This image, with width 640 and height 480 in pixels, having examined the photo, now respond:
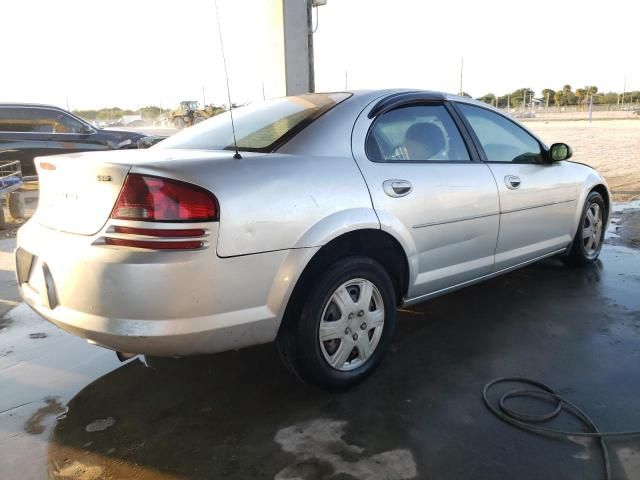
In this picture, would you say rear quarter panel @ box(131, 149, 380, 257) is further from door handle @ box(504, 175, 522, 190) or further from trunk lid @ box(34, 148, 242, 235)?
door handle @ box(504, 175, 522, 190)

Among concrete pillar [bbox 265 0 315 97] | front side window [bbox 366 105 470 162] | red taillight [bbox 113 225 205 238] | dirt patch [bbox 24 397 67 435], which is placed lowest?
dirt patch [bbox 24 397 67 435]

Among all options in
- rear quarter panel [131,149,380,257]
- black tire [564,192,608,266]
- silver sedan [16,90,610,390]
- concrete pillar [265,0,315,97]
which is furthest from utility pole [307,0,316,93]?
rear quarter panel [131,149,380,257]

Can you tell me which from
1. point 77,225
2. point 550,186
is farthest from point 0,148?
point 550,186

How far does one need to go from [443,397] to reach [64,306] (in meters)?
1.83

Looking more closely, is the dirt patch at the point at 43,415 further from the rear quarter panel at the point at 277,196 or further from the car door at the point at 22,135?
the car door at the point at 22,135

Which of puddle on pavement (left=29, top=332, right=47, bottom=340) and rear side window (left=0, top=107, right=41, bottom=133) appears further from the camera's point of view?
rear side window (left=0, top=107, right=41, bottom=133)

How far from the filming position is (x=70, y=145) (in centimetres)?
1035

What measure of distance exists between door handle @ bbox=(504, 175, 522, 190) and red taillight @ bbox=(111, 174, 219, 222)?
217 cm

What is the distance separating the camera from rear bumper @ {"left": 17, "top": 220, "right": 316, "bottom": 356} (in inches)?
84.4

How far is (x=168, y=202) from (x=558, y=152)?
3071 mm

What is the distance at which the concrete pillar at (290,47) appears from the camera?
27.1 ft

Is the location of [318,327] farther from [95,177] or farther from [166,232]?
[95,177]

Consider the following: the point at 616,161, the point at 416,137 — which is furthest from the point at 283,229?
the point at 616,161

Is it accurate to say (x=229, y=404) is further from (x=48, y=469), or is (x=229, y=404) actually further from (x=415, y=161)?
(x=415, y=161)
